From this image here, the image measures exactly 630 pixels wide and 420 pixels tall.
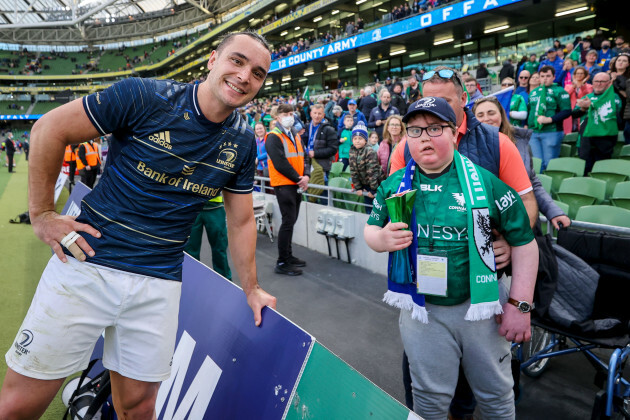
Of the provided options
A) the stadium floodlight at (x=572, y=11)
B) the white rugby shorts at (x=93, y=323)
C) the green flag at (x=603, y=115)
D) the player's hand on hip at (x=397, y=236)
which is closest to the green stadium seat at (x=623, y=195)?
the green flag at (x=603, y=115)

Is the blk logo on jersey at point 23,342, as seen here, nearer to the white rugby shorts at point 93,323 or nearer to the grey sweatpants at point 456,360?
the white rugby shorts at point 93,323

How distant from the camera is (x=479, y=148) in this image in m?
1.79

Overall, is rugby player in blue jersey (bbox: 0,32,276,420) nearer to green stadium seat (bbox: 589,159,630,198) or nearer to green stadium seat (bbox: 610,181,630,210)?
green stadium seat (bbox: 610,181,630,210)

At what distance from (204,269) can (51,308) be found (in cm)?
82

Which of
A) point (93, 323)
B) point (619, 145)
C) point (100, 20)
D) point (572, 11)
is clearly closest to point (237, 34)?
point (93, 323)

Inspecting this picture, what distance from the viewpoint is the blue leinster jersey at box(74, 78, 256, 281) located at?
140 centimetres

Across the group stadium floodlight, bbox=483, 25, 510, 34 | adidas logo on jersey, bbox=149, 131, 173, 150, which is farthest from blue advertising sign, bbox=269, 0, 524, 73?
adidas logo on jersey, bbox=149, 131, 173, 150

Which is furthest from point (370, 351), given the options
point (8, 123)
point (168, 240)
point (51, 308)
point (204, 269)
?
point (8, 123)

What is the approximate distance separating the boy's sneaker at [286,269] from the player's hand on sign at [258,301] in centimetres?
348

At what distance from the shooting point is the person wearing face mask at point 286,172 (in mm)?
4883

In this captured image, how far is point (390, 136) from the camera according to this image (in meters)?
5.29

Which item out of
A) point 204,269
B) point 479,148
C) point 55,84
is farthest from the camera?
point 55,84

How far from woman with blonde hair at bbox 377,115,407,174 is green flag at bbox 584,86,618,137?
2.75 metres

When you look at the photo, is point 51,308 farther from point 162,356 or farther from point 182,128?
point 182,128
